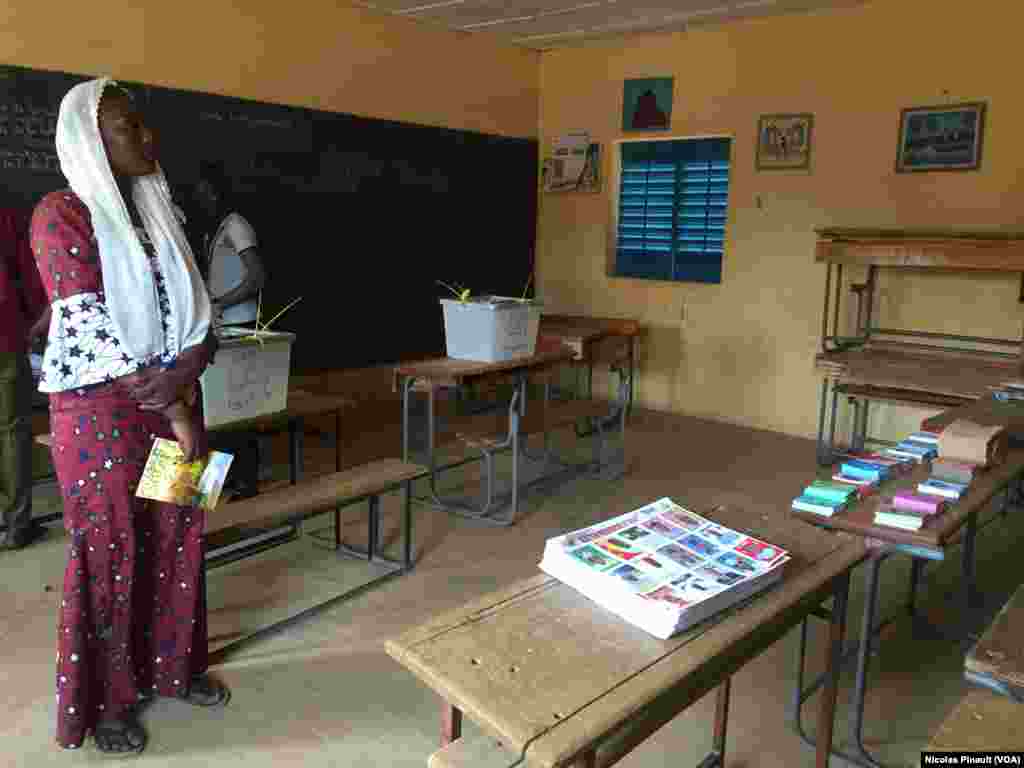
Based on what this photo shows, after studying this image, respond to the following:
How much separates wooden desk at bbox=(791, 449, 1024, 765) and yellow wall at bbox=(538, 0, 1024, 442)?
286cm

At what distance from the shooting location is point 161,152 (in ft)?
14.5

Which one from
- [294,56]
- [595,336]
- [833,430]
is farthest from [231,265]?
[833,430]

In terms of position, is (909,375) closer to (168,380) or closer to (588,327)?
(588,327)

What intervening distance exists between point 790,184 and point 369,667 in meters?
4.27

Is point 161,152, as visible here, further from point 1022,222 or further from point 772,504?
point 1022,222

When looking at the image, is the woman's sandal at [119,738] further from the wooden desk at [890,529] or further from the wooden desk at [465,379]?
the wooden desk at [465,379]

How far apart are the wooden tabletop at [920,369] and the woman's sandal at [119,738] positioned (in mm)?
3552

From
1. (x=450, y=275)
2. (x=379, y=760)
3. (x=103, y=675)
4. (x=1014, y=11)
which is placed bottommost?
(x=379, y=760)

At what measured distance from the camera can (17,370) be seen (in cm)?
330

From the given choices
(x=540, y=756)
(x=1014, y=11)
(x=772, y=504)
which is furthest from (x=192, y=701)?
(x=1014, y=11)

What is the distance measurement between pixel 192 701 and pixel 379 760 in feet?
1.88

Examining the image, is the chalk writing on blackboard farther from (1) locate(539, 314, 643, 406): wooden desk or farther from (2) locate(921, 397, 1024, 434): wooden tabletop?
(2) locate(921, 397, 1024, 434): wooden tabletop

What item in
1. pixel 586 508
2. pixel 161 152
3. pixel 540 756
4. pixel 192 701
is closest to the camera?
pixel 540 756

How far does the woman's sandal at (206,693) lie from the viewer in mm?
2303
